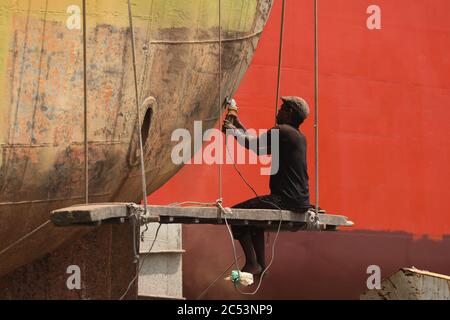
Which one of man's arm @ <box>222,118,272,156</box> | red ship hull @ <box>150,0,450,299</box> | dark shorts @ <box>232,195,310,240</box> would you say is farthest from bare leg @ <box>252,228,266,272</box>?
red ship hull @ <box>150,0,450,299</box>

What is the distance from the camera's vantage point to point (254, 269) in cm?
730

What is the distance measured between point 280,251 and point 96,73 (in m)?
7.55

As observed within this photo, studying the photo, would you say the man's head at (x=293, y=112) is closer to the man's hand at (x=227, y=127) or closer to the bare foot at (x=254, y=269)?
the man's hand at (x=227, y=127)

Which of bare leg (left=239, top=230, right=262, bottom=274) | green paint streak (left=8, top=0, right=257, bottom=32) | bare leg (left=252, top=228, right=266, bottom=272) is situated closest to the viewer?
green paint streak (left=8, top=0, right=257, bottom=32)

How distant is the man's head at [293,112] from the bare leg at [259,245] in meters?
0.76

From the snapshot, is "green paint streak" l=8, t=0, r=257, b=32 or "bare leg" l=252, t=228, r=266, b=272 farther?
"bare leg" l=252, t=228, r=266, b=272

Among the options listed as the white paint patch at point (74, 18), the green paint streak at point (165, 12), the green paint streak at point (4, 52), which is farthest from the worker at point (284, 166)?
the green paint streak at point (4, 52)

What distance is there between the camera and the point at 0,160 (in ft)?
22.0

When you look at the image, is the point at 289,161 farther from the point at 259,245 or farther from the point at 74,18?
the point at 74,18

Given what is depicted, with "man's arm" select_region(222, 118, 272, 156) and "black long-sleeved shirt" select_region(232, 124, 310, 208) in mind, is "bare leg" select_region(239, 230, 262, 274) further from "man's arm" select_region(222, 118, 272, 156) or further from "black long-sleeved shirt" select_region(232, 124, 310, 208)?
"man's arm" select_region(222, 118, 272, 156)

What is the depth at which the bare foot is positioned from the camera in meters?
7.27

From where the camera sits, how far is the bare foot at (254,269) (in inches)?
286

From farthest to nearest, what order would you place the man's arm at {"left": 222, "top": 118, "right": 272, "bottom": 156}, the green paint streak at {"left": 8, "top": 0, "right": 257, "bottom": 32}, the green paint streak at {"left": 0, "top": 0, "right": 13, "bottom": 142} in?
the man's arm at {"left": 222, "top": 118, "right": 272, "bottom": 156} → the green paint streak at {"left": 8, "top": 0, "right": 257, "bottom": 32} → the green paint streak at {"left": 0, "top": 0, "right": 13, "bottom": 142}

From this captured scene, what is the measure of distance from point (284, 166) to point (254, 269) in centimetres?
72
